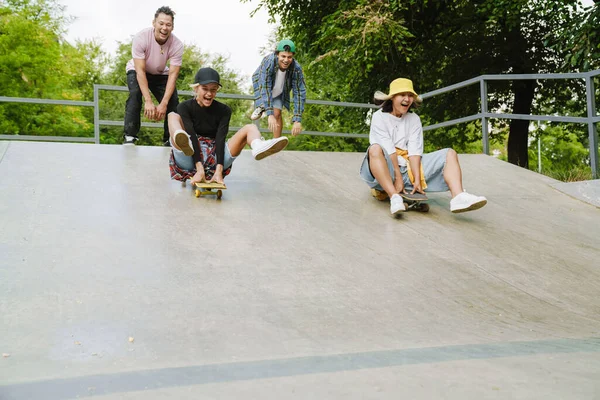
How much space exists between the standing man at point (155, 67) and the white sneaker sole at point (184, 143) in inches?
63.8

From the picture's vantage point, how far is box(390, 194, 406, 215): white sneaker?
19.9 feet

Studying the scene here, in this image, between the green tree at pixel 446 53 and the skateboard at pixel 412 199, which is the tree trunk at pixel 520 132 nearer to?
the green tree at pixel 446 53

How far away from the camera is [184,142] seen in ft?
18.8

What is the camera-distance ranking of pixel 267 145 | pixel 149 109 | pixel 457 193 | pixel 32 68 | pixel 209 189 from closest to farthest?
pixel 267 145 < pixel 209 189 < pixel 457 193 < pixel 149 109 < pixel 32 68

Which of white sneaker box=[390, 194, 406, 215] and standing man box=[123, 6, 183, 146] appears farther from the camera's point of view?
standing man box=[123, 6, 183, 146]

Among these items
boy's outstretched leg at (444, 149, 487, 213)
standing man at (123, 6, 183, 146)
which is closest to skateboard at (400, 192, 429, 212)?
boy's outstretched leg at (444, 149, 487, 213)

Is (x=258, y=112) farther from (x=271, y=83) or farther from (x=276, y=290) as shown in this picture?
(x=276, y=290)

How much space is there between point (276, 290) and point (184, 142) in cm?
202

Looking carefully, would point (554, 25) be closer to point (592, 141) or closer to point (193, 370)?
point (592, 141)

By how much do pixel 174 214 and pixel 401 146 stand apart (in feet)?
7.89

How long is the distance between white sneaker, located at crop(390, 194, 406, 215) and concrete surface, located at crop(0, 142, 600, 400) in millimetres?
145

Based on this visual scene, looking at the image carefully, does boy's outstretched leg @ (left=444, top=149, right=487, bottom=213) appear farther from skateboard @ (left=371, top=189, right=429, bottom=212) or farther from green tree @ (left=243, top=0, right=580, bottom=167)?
green tree @ (left=243, top=0, right=580, bottom=167)

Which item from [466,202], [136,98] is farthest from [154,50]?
[466,202]

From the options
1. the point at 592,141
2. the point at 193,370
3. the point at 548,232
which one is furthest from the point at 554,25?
the point at 193,370
